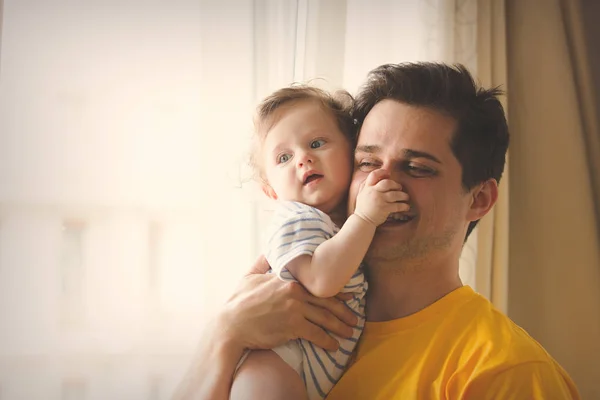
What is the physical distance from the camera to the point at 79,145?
1900mm

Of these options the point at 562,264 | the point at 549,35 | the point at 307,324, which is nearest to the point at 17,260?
the point at 307,324

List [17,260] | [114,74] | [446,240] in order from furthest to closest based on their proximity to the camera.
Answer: [114,74] → [17,260] → [446,240]

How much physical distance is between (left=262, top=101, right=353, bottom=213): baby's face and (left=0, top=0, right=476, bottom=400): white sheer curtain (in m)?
0.50

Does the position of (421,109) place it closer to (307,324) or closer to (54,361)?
(307,324)

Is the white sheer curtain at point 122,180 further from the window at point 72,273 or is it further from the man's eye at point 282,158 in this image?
the man's eye at point 282,158

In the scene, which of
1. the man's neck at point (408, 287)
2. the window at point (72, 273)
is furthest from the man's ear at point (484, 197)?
the window at point (72, 273)

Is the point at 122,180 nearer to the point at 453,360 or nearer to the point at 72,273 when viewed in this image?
the point at 72,273

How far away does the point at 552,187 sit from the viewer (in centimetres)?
236

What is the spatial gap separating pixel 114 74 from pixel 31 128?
312 millimetres

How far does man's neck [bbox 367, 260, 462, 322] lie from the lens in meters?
1.42

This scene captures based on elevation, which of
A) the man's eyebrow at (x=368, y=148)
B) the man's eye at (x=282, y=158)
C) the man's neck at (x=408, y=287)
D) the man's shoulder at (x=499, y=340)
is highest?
the man's eyebrow at (x=368, y=148)

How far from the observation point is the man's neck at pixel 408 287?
4.67ft

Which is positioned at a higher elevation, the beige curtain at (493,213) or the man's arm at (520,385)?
the beige curtain at (493,213)

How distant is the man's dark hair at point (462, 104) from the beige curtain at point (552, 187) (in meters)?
0.92
